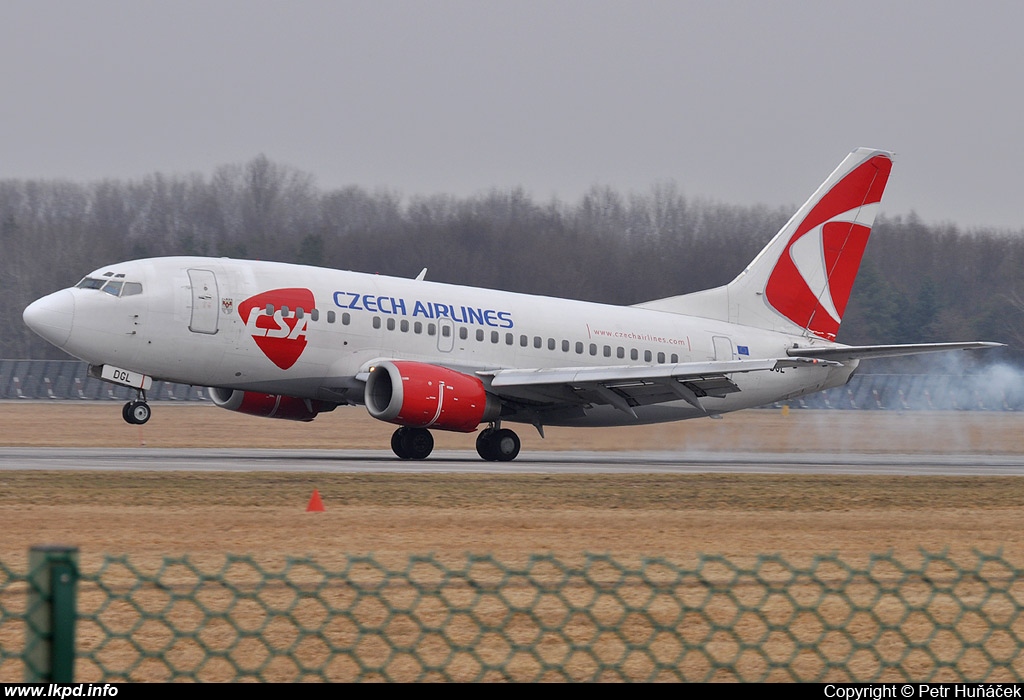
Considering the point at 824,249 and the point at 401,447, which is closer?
the point at 401,447

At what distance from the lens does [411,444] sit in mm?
29547

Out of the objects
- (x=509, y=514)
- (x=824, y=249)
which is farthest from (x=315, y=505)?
(x=824, y=249)

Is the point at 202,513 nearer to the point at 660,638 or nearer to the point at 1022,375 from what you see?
the point at 660,638

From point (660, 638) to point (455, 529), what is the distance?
706 cm

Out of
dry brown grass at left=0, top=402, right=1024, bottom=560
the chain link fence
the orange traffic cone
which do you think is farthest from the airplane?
the chain link fence

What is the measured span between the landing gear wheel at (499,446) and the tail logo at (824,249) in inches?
349

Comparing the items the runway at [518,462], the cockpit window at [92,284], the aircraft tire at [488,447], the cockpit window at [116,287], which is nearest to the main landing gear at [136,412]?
the runway at [518,462]

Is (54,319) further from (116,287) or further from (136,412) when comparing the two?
(136,412)

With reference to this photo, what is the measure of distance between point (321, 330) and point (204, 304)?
97.6 inches

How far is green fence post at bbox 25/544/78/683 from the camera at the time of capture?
14.9 feet

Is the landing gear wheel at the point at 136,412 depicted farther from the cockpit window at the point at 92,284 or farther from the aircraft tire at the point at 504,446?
the aircraft tire at the point at 504,446

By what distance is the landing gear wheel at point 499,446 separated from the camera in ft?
97.7

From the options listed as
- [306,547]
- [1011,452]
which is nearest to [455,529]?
[306,547]

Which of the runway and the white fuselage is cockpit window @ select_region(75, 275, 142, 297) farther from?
the runway
